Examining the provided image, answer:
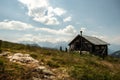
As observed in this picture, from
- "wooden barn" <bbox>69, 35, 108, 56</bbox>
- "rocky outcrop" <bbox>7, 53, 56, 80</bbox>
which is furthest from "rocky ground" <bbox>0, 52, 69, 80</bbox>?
"wooden barn" <bbox>69, 35, 108, 56</bbox>

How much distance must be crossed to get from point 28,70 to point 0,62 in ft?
6.33

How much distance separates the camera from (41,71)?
12711 mm

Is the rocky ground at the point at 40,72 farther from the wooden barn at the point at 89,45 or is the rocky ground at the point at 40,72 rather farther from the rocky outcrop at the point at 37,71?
the wooden barn at the point at 89,45

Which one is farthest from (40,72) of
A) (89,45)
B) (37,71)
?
(89,45)

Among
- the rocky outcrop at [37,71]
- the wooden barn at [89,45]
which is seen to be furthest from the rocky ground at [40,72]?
the wooden barn at [89,45]

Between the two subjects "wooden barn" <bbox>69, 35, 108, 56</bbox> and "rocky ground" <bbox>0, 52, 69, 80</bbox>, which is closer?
"rocky ground" <bbox>0, 52, 69, 80</bbox>

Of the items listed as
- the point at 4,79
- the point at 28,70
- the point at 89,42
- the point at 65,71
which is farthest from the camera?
the point at 89,42

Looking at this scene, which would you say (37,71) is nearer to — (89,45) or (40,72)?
(40,72)

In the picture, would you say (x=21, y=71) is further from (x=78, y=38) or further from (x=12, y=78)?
(x=78, y=38)

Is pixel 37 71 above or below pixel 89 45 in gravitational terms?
below

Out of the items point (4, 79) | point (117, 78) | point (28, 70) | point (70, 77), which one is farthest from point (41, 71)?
point (117, 78)

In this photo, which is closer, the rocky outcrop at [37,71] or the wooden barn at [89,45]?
the rocky outcrop at [37,71]

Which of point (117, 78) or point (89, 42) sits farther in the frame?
point (89, 42)

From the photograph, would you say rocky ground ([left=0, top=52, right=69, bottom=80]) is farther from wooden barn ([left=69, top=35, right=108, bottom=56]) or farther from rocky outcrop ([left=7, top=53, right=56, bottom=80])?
wooden barn ([left=69, top=35, right=108, bottom=56])
